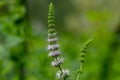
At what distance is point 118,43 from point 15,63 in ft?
7.59

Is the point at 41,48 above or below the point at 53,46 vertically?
below

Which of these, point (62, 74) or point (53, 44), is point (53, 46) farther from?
point (62, 74)

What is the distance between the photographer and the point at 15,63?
4199 millimetres

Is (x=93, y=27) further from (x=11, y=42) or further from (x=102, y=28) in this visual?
(x=11, y=42)

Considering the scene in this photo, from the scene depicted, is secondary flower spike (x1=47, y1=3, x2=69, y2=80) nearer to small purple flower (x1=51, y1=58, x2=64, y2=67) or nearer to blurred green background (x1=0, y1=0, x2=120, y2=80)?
small purple flower (x1=51, y1=58, x2=64, y2=67)

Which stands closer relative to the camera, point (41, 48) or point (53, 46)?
point (53, 46)

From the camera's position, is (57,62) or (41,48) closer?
(57,62)

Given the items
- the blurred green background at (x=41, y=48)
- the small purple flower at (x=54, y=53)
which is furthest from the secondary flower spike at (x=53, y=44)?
the blurred green background at (x=41, y=48)

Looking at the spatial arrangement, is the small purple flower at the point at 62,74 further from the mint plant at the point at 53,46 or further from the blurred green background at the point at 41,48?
the blurred green background at the point at 41,48

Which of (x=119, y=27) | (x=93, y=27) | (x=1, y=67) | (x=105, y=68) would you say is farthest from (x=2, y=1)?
(x=93, y=27)

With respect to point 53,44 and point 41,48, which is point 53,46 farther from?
point 41,48

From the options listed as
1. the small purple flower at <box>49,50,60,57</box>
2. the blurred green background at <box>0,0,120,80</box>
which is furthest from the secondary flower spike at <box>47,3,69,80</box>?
the blurred green background at <box>0,0,120,80</box>

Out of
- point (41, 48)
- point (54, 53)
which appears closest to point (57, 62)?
point (54, 53)

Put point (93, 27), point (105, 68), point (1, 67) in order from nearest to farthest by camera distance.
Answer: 1. point (1, 67)
2. point (105, 68)
3. point (93, 27)
